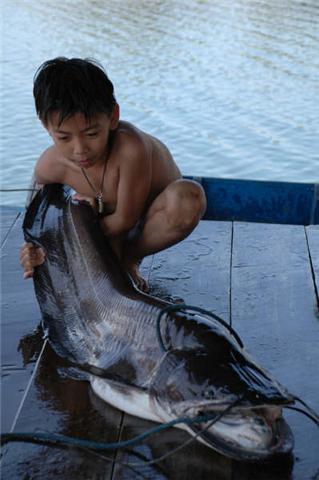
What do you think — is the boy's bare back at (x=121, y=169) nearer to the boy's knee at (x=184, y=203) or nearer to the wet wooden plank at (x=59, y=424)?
the boy's knee at (x=184, y=203)

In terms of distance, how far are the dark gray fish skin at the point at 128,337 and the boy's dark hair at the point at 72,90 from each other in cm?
36

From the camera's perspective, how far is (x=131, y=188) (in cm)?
264

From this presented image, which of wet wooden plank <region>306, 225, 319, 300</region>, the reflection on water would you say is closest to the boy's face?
wet wooden plank <region>306, 225, 319, 300</region>

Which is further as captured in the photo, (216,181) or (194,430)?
(216,181)

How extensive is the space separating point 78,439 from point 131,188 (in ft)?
3.20

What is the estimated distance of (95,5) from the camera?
13594mm

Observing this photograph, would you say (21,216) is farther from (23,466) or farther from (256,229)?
(23,466)

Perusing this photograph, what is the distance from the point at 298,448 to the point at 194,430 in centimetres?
28

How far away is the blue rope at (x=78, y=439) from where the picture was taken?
1866 millimetres

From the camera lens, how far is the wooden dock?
189 centimetres

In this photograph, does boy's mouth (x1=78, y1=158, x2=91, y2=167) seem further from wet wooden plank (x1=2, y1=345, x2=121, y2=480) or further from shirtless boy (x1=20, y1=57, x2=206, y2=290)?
wet wooden plank (x1=2, y1=345, x2=121, y2=480)

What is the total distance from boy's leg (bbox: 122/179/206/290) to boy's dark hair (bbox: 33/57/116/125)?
1.30 feet

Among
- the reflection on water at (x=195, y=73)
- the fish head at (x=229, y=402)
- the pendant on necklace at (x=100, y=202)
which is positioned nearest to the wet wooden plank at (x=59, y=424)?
the fish head at (x=229, y=402)

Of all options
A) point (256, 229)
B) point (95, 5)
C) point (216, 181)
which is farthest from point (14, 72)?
point (256, 229)
